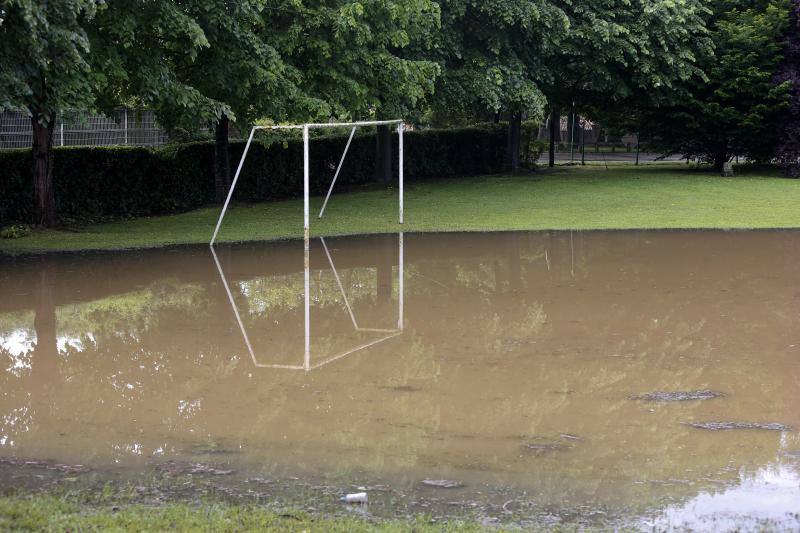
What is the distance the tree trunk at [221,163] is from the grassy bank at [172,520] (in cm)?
1634

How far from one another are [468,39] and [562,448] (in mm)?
18682

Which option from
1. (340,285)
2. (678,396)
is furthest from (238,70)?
(678,396)

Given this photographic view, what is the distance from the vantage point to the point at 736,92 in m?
26.9

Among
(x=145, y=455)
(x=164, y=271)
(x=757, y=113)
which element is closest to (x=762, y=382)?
(x=145, y=455)

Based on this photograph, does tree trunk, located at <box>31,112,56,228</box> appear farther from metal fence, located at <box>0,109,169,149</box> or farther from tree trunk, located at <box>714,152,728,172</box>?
tree trunk, located at <box>714,152,728,172</box>

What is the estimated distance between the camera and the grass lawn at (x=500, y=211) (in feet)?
58.9

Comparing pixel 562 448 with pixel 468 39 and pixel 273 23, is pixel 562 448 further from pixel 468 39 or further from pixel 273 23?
pixel 468 39

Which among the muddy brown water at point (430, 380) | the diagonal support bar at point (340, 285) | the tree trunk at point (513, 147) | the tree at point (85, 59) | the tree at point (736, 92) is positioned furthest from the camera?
the tree trunk at point (513, 147)

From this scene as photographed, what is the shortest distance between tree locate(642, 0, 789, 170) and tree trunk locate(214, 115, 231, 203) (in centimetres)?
1198

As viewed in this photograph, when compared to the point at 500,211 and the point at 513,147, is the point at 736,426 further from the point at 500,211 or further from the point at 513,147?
the point at 513,147

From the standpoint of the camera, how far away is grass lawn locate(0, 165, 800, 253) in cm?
1795

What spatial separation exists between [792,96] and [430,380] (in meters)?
20.7

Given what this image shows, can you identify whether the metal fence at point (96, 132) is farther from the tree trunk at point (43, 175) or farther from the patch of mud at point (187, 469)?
the patch of mud at point (187, 469)

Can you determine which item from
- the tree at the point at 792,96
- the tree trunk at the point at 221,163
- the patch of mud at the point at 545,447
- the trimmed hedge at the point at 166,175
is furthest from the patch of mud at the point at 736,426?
the tree at the point at 792,96
